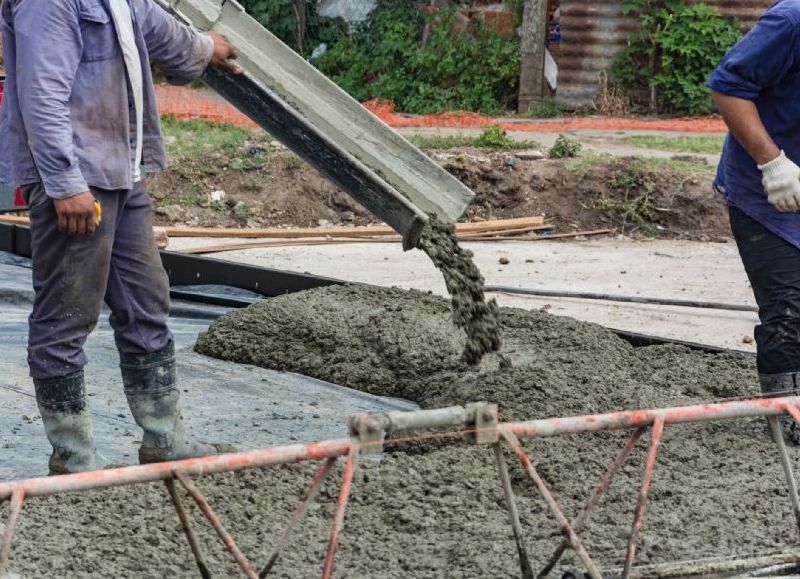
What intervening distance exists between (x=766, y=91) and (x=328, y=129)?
6.86 feet

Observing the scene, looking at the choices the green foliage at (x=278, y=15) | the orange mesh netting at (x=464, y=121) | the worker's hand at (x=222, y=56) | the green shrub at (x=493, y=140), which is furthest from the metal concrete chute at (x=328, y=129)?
the green foliage at (x=278, y=15)

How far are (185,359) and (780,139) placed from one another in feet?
9.49

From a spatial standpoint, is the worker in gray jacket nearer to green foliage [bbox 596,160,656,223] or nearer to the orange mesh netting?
green foliage [bbox 596,160,656,223]

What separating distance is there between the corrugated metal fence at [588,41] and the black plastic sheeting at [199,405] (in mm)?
10129

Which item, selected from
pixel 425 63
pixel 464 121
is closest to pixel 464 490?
pixel 464 121

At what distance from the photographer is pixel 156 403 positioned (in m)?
4.16

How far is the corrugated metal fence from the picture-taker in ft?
49.5

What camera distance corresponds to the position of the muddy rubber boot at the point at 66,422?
3.94m

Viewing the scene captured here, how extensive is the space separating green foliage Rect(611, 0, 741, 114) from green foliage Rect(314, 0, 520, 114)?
1.62m

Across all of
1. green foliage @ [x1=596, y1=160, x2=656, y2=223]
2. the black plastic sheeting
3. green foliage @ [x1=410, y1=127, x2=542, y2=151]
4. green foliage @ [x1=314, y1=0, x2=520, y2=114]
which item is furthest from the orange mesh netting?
the black plastic sheeting

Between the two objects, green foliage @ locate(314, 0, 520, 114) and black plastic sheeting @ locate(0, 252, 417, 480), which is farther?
green foliage @ locate(314, 0, 520, 114)

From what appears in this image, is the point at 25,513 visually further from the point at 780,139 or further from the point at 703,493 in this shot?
the point at 780,139

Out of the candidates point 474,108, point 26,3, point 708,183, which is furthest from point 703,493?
point 474,108

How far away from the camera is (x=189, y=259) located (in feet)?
24.3
